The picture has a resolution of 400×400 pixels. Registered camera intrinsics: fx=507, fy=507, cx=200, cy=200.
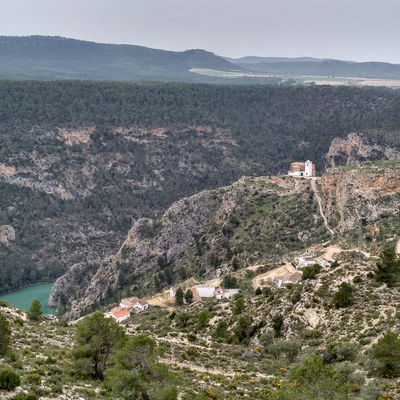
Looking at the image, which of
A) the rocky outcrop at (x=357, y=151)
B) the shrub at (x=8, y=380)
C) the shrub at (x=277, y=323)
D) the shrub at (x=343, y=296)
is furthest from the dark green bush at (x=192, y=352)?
the rocky outcrop at (x=357, y=151)

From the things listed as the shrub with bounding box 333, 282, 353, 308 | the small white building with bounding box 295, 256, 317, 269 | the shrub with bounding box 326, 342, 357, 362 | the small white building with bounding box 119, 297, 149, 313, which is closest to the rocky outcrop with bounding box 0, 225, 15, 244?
the small white building with bounding box 119, 297, 149, 313

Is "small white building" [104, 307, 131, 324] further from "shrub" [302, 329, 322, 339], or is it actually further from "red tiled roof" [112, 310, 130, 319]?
"shrub" [302, 329, 322, 339]

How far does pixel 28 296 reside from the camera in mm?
93750

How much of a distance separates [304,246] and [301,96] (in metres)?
114

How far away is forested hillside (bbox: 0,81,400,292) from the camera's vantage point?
4525 inches

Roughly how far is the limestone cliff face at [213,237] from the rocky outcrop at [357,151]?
4243cm

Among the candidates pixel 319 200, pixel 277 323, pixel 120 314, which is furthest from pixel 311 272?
pixel 319 200

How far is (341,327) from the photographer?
30.9 metres

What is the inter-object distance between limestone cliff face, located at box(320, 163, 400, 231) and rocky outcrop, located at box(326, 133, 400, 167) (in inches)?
2045

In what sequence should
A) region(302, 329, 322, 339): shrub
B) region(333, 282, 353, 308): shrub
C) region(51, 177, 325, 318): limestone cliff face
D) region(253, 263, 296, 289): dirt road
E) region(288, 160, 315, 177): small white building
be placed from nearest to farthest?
region(302, 329, 322, 339): shrub, region(333, 282, 353, 308): shrub, region(253, 263, 296, 289): dirt road, region(51, 177, 325, 318): limestone cliff face, region(288, 160, 315, 177): small white building

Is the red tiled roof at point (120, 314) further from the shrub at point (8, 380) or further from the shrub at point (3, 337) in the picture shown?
the shrub at point (8, 380)

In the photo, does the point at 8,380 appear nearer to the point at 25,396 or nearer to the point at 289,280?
the point at 25,396

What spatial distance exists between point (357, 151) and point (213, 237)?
203ft

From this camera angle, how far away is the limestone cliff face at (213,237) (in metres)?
63.3
